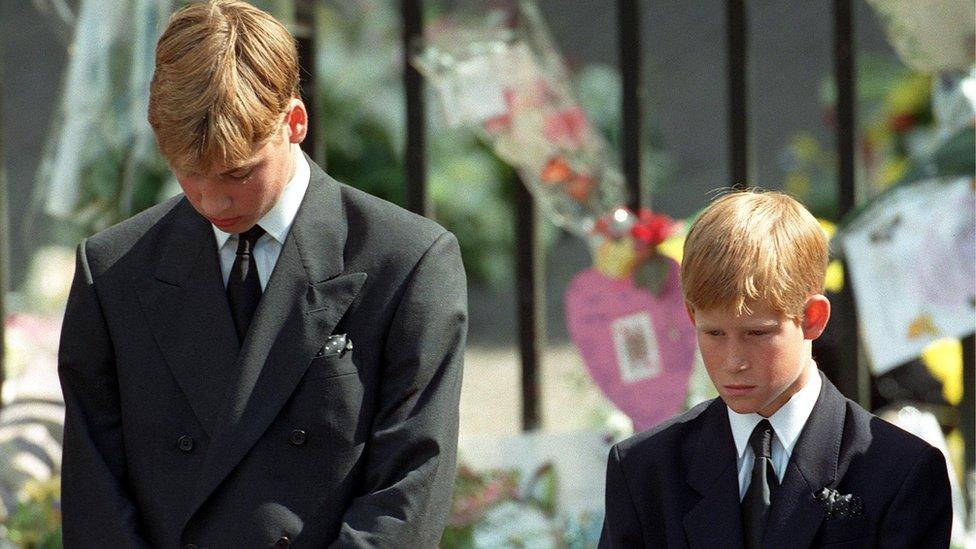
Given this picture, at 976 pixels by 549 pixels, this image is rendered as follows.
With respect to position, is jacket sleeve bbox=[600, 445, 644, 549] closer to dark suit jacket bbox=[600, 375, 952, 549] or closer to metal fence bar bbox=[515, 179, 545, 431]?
dark suit jacket bbox=[600, 375, 952, 549]

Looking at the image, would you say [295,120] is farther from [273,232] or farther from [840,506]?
[840,506]

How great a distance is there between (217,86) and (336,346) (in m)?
0.41

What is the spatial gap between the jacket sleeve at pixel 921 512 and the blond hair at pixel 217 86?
96 cm

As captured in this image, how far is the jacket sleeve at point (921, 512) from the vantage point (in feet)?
6.24

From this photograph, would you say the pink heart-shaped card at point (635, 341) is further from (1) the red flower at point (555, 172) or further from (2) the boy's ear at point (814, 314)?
(2) the boy's ear at point (814, 314)

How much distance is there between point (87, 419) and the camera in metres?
2.19

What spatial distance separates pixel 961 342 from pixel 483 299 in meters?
2.84

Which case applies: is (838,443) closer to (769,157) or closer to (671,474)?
(671,474)

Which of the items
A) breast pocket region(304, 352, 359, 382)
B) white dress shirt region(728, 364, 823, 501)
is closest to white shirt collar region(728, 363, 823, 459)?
white dress shirt region(728, 364, 823, 501)

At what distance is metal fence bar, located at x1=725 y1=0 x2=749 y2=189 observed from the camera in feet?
10.9

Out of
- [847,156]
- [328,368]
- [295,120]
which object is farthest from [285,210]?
[847,156]

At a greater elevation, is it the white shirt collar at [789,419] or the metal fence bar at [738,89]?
the metal fence bar at [738,89]

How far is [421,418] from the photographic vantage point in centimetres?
211

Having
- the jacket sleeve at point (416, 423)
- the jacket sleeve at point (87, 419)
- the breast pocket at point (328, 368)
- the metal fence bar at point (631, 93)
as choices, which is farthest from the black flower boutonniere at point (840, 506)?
the metal fence bar at point (631, 93)
